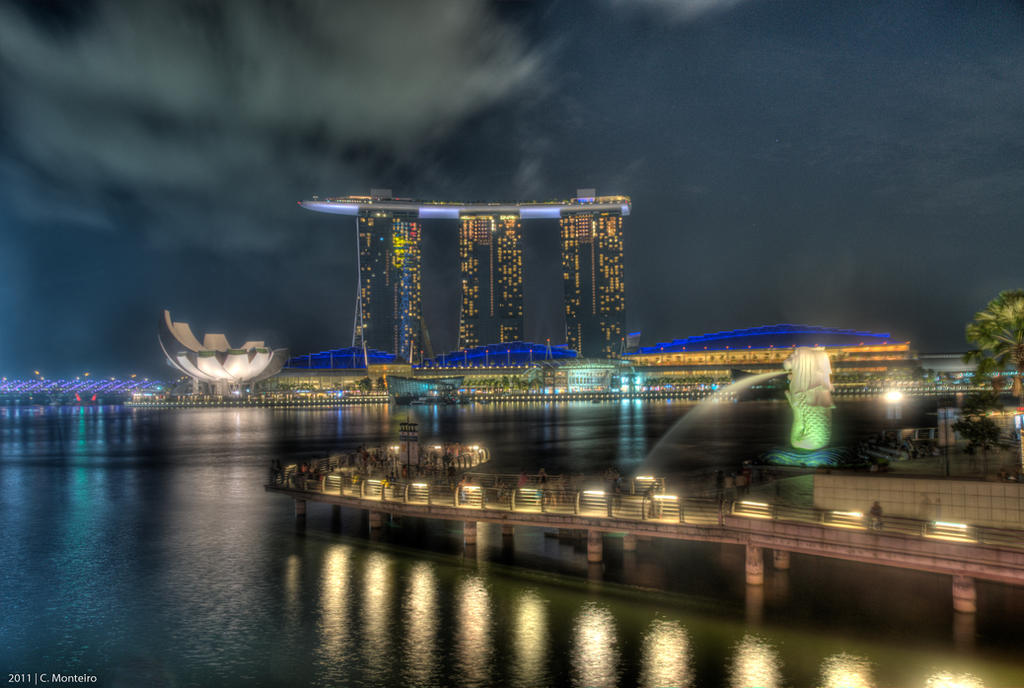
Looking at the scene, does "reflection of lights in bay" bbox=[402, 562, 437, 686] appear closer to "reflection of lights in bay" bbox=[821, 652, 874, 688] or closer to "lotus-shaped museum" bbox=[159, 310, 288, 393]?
"reflection of lights in bay" bbox=[821, 652, 874, 688]

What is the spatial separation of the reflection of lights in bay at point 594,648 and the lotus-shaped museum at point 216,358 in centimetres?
15141

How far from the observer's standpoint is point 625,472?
4338 centimetres

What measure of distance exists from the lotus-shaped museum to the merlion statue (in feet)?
471

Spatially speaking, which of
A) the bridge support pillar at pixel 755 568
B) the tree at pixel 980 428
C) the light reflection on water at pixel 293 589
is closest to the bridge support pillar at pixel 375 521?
the light reflection on water at pixel 293 589

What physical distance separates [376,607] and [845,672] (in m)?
11.0

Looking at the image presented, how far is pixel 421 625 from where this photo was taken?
17641 mm

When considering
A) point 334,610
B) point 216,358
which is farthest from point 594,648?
point 216,358

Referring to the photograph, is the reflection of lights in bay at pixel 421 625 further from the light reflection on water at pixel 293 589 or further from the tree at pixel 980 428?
the tree at pixel 980 428

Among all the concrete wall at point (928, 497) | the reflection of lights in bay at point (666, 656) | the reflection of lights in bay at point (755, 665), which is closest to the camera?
the reflection of lights in bay at point (755, 665)

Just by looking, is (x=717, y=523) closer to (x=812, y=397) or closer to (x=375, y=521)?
(x=375, y=521)

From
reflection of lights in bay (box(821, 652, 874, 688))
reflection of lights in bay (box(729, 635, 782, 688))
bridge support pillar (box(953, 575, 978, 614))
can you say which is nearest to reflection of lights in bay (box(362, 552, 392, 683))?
reflection of lights in bay (box(729, 635, 782, 688))

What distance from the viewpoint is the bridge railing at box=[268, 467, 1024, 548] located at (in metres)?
15.3

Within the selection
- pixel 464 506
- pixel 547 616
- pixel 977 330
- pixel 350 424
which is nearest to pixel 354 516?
pixel 464 506

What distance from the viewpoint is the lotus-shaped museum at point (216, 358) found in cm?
15600
